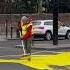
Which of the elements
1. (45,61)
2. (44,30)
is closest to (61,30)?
(44,30)

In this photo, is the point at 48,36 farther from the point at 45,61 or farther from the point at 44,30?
the point at 45,61

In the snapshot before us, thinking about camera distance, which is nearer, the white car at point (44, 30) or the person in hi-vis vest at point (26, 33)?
the person in hi-vis vest at point (26, 33)

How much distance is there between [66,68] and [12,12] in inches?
1543

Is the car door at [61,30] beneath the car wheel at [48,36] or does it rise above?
above

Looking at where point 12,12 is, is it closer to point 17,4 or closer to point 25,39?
point 17,4

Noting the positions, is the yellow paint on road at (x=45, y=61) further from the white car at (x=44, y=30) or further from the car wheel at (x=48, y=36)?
the car wheel at (x=48, y=36)

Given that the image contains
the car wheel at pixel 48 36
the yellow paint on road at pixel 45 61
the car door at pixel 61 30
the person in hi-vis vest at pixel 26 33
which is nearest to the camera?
the yellow paint on road at pixel 45 61

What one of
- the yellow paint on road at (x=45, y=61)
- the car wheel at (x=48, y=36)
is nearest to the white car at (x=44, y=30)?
the car wheel at (x=48, y=36)

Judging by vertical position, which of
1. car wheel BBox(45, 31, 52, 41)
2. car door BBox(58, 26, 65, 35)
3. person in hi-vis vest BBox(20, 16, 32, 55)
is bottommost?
car wheel BBox(45, 31, 52, 41)

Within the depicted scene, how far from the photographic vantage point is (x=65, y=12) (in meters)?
46.5

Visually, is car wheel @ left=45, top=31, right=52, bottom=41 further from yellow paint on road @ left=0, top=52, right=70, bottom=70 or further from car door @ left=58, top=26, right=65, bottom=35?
yellow paint on road @ left=0, top=52, right=70, bottom=70

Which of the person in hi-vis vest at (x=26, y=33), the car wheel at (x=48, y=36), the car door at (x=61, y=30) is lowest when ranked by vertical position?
the car wheel at (x=48, y=36)

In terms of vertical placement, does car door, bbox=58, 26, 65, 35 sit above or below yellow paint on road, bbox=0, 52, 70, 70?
below

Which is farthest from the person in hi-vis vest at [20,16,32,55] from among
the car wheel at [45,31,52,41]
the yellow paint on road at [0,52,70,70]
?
the car wheel at [45,31,52,41]
